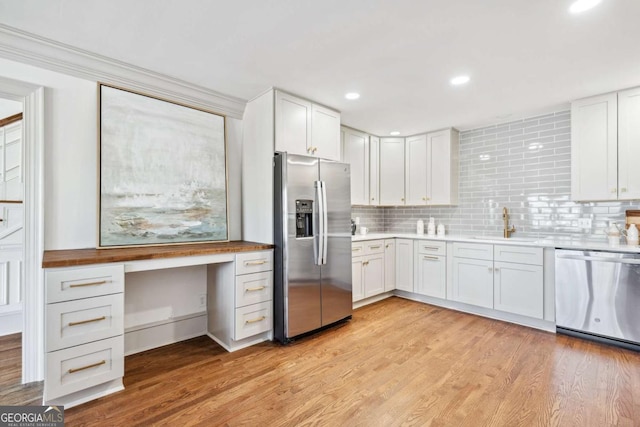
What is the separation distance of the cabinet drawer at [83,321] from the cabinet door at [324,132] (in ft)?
7.46

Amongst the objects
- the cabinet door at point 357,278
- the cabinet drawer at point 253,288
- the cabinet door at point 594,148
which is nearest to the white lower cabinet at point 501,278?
the cabinet door at point 594,148

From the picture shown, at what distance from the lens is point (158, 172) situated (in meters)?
2.82

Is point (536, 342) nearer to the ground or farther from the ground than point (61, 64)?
nearer to the ground

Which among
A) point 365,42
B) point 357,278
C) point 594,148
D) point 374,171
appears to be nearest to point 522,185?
point 594,148

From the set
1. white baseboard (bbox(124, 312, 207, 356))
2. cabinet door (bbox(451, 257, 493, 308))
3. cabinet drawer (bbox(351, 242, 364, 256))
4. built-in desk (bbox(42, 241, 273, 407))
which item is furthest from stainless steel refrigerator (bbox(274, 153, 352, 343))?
cabinet door (bbox(451, 257, 493, 308))

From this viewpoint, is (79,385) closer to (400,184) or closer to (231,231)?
(231,231)

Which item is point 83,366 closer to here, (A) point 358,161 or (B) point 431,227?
(A) point 358,161

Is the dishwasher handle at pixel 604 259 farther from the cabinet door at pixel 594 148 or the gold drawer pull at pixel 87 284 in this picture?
the gold drawer pull at pixel 87 284

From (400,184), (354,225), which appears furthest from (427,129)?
(354,225)

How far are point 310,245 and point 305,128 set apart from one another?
1.24m

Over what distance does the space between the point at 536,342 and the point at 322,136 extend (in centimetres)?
300

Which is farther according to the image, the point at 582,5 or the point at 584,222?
the point at 584,222

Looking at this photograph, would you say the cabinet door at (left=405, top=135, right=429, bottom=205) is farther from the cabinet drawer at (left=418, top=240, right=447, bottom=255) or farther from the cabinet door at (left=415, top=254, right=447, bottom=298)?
the cabinet door at (left=415, top=254, right=447, bottom=298)

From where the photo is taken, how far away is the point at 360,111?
366 centimetres
